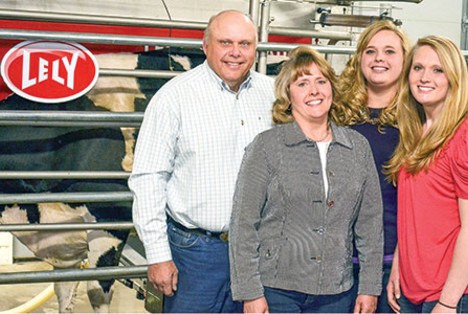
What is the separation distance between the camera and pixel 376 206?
7.25ft

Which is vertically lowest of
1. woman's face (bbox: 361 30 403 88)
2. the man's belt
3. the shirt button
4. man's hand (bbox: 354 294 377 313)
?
man's hand (bbox: 354 294 377 313)

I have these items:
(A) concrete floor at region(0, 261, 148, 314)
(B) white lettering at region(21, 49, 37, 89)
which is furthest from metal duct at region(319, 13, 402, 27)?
(A) concrete floor at region(0, 261, 148, 314)

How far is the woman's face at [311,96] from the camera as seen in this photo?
2.14 metres

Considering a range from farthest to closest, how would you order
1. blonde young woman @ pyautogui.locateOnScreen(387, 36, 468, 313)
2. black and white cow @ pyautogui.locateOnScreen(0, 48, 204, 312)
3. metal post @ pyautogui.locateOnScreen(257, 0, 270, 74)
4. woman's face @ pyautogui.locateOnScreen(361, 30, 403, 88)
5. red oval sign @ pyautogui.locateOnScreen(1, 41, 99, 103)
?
black and white cow @ pyautogui.locateOnScreen(0, 48, 204, 312) < metal post @ pyautogui.locateOnScreen(257, 0, 270, 74) < red oval sign @ pyautogui.locateOnScreen(1, 41, 99, 103) < woman's face @ pyautogui.locateOnScreen(361, 30, 403, 88) < blonde young woman @ pyautogui.locateOnScreen(387, 36, 468, 313)

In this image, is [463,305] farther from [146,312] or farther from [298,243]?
[146,312]

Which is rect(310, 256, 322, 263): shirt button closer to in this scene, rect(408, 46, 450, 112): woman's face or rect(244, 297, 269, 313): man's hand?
rect(244, 297, 269, 313): man's hand

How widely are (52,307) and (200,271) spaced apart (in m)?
→ 2.92

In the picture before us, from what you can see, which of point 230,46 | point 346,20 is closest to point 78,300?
point 346,20

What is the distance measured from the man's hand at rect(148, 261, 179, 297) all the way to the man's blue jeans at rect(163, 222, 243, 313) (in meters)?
0.04

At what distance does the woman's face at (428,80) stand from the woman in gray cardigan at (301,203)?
240 mm

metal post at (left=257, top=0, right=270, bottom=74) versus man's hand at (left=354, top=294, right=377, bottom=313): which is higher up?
metal post at (left=257, top=0, right=270, bottom=74)

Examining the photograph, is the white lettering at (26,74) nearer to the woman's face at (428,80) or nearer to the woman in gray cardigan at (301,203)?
the woman in gray cardigan at (301,203)

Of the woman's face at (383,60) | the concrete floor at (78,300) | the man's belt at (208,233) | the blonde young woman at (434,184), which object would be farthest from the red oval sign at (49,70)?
the concrete floor at (78,300)

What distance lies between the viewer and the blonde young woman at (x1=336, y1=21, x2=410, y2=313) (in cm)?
228
